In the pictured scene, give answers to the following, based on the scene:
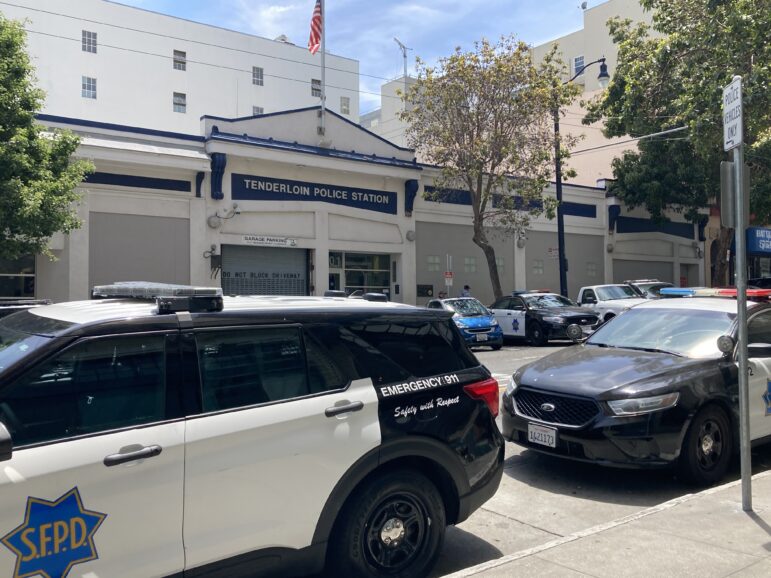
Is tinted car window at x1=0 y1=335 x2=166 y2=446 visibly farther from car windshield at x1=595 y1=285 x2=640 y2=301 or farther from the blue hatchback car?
car windshield at x1=595 y1=285 x2=640 y2=301

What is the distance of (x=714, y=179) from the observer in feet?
89.0

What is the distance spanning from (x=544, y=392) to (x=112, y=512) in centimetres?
410

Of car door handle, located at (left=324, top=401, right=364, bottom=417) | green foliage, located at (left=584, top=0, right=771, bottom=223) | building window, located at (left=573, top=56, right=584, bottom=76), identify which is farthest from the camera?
building window, located at (left=573, top=56, right=584, bottom=76)

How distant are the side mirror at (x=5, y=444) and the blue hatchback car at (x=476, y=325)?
14949mm

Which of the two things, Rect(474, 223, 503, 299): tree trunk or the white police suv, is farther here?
Rect(474, 223, 503, 299): tree trunk

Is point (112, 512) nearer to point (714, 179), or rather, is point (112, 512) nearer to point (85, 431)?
point (85, 431)

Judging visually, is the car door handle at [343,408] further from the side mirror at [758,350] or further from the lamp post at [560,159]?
the lamp post at [560,159]

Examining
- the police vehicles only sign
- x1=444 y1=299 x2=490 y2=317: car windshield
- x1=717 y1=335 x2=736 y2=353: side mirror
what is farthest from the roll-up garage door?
the police vehicles only sign

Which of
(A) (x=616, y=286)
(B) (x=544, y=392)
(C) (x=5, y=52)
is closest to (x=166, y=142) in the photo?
(C) (x=5, y=52)

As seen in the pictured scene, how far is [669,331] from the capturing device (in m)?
6.82

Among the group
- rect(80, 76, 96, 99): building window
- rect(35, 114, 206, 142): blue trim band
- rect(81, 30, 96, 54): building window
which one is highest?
rect(81, 30, 96, 54): building window

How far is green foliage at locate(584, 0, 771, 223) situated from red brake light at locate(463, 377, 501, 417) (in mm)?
11385

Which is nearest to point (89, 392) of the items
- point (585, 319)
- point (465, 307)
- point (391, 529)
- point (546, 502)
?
point (391, 529)

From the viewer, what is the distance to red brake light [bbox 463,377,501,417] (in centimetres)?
428
